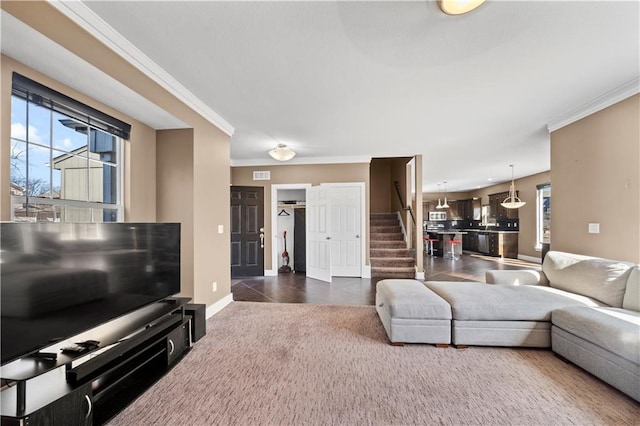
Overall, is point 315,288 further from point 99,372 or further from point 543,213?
point 543,213

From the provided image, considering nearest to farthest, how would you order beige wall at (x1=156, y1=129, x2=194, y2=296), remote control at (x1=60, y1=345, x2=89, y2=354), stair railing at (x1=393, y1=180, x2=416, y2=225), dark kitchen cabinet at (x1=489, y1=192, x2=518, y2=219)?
1. remote control at (x1=60, y1=345, x2=89, y2=354)
2. beige wall at (x1=156, y1=129, x2=194, y2=296)
3. stair railing at (x1=393, y1=180, x2=416, y2=225)
4. dark kitchen cabinet at (x1=489, y1=192, x2=518, y2=219)

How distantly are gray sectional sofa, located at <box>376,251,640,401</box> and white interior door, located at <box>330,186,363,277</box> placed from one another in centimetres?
263

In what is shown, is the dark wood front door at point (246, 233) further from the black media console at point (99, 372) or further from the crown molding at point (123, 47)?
the black media console at point (99, 372)

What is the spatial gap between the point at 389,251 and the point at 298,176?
2841mm

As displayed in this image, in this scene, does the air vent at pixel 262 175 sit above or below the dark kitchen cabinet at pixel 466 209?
above

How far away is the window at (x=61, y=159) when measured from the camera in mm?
1818

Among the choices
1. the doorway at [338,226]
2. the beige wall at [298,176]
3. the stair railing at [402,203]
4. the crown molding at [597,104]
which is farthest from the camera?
the stair railing at [402,203]

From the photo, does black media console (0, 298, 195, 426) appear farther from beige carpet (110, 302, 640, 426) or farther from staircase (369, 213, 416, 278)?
staircase (369, 213, 416, 278)

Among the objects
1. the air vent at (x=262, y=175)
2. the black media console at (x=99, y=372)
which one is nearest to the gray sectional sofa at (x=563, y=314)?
the black media console at (x=99, y=372)

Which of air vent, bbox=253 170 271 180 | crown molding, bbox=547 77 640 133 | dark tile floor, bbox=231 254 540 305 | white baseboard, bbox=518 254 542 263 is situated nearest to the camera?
crown molding, bbox=547 77 640 133

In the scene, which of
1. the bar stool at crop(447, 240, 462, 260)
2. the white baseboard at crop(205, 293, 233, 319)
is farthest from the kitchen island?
the white baseboard at crop(205, 293, 233, 319)

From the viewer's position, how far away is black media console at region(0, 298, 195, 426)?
1282 millimetres

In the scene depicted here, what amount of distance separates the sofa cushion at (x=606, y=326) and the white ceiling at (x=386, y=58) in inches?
86.1

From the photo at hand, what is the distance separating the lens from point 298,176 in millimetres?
5910
